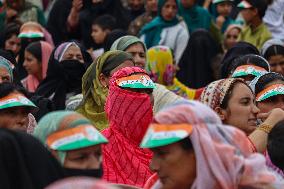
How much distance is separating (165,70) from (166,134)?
6080 mm

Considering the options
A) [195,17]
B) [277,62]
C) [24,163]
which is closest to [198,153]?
[24,163]

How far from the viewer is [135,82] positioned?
712cm

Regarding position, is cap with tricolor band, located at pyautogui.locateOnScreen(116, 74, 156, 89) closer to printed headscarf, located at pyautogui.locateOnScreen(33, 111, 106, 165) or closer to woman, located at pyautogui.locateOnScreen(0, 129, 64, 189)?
printed headscarf, located at pyautogui.locateOnScreen(33, 111, 106, 165)

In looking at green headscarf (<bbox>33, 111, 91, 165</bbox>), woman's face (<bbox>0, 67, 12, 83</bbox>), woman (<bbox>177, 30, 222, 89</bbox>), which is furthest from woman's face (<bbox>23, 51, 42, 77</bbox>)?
green headscarf (<bbox>33, 111, 91, 165</bbox>)

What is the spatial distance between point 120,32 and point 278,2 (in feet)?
7.98

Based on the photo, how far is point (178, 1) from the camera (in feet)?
44.7

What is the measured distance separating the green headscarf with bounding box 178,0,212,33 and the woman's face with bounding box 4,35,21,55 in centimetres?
215

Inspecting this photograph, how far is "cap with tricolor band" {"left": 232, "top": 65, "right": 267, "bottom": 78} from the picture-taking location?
338 inches

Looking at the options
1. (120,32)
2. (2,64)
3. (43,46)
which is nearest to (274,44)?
(120,32)

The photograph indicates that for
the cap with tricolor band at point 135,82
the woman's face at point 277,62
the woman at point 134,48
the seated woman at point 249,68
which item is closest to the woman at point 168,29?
the woman's face at point 277,62

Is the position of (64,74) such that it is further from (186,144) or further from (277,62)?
(186,144)

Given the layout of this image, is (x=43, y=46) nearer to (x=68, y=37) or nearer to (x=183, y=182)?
(x=68, y=37)

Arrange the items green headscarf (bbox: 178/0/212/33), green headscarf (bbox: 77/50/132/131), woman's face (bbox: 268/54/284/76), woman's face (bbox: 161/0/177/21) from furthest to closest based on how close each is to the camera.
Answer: green headscarf (bbox: 178/0/212/33) → woman's face (bbox: 161/0/177/21) → woman's face (bbox: 268/54/284/76) → green headscarf (bbox: 77/50/132/131)

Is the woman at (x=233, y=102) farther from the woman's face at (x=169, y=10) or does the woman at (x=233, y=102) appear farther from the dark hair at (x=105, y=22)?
the dark hair at (x=105, y=22)
